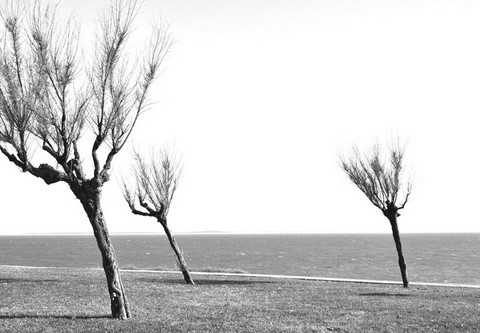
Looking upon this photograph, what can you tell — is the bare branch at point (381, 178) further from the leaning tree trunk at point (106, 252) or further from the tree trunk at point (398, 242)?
the leaning tree trunk at point (106, 252)

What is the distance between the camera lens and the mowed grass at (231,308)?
13586 millimetres

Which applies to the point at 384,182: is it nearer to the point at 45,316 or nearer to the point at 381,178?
the point at 381,178

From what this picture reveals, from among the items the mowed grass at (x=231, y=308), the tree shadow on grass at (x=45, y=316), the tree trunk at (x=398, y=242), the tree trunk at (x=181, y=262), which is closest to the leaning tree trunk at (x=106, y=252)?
the mowed grass at (x=231, y=308)

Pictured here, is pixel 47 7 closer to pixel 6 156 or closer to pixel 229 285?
pixel 6 156

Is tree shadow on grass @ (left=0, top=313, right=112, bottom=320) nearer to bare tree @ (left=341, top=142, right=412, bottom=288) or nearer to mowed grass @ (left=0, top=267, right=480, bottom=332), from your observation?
mowed grass @ (left=0, top=267, right=480, bottom=332)

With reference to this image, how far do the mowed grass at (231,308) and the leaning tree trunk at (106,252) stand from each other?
47cm

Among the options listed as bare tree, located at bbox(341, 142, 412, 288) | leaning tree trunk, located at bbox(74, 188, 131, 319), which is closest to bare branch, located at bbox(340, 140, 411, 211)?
bare tree, located at bbox(341, 142, 412, 288)

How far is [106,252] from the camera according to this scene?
1416 cm

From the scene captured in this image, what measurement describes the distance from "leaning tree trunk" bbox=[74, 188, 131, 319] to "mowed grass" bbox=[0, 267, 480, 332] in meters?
0.47

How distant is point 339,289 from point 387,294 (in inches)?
103

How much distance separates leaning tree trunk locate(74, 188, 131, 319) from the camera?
46.2 ft

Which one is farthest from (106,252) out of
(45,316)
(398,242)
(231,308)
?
(398,242)

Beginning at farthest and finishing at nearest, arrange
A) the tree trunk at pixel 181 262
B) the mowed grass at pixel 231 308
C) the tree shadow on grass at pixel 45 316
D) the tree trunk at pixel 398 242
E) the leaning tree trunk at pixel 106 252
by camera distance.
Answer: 1. the tree trunk at pixel 398 242
2. the tree trunk at pixel 181 262
3. the tree shadow on grass at pixel 45 316
4. the leaning tree trunk at pixel 106 252
5. the mowed grass at pixel 231 308

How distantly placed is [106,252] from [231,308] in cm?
552
